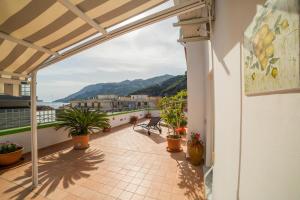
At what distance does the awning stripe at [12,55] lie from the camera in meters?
2.54

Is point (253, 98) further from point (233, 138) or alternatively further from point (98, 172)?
point (98, 172)

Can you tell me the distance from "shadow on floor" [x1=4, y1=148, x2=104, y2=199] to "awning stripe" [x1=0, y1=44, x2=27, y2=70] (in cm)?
258

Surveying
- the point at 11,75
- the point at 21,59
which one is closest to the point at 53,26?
the point at 21,59

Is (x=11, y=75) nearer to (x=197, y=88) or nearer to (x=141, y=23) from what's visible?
(x=141, y=23)

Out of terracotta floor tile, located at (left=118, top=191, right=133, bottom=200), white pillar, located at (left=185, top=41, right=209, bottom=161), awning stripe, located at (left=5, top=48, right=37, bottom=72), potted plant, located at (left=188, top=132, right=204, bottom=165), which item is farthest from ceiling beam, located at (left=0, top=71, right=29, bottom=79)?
potted plant, located at (left=188, top=132, right=204, bottom=165)

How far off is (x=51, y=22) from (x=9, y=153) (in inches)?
176

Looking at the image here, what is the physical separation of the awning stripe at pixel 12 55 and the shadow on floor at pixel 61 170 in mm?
2582

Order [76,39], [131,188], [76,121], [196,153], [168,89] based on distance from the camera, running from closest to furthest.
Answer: [76,39] < [131,188] < [196,153] < [76,121] < [168,89]

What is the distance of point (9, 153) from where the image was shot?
452 cm

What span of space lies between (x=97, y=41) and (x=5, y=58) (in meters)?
1.63

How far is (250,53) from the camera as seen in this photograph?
3.94 ft

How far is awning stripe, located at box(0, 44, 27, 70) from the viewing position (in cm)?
254

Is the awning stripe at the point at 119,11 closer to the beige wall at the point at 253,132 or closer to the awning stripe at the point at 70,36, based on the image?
the awning stripe at the point at 70,36

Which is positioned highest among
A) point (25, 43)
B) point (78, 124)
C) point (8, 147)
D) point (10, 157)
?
point (25, 43)
